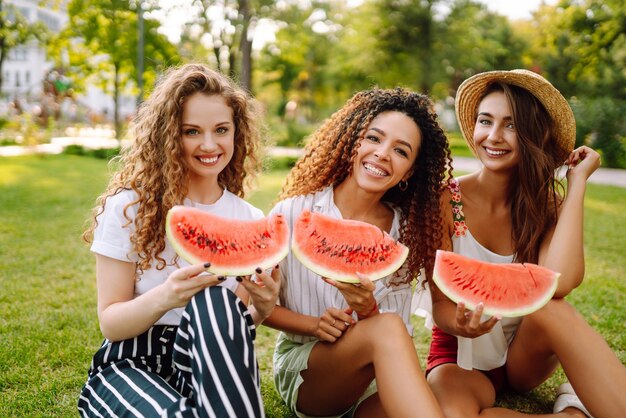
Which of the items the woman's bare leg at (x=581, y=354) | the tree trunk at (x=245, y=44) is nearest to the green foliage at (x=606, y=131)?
the tree trunk at (x=245, y=44)

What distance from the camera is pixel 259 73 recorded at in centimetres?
4550

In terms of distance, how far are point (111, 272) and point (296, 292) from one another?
898mm

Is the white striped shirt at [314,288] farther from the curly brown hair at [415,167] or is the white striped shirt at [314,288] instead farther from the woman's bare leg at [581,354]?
the woman's bare leg at [581,354]

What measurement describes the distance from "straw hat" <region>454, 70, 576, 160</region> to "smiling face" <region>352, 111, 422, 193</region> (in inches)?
23.1

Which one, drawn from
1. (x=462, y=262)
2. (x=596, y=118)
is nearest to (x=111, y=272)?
(x=462, y=262)

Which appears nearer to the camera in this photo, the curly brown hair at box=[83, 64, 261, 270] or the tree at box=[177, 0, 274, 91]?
the curly brown hair at box=[83, 64, 261, 270]

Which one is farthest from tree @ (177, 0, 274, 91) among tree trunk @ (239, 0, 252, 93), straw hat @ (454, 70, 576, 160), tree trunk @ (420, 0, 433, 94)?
straw hat @ (454, 70, 576, 160)

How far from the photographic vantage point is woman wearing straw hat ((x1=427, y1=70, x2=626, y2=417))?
8.36 ft

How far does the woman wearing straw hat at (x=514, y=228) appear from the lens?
100 inches

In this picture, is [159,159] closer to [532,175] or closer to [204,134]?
[204,134]

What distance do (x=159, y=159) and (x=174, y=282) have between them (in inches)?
28.1

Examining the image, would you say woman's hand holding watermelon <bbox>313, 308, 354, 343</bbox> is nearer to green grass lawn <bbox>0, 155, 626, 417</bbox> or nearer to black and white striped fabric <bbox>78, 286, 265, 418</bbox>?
black and white striped fabric <bbox>78, 286, 265, 418</bbox>

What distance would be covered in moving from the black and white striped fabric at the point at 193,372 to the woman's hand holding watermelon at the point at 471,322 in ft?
2.96

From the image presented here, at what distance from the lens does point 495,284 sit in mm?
2354
